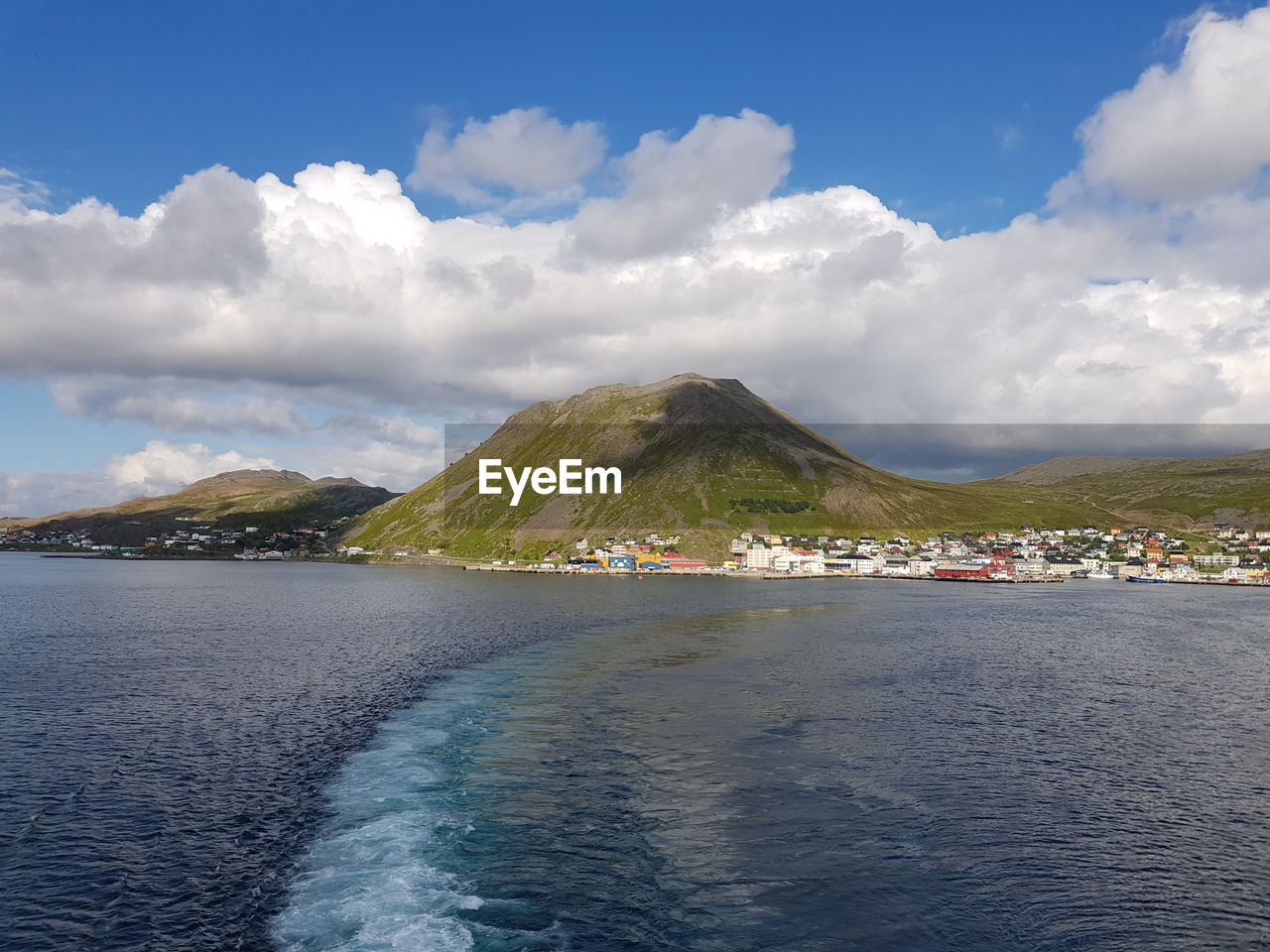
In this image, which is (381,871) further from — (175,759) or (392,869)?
(175,759)

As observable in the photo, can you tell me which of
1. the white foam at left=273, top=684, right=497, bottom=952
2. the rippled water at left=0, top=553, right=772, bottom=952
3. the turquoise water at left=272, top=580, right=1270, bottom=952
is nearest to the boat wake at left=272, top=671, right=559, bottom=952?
the white foam at left=273, top=684, right=497, bottom=952

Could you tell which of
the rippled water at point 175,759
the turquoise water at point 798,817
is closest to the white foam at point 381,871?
the turquoise water at point 798,817

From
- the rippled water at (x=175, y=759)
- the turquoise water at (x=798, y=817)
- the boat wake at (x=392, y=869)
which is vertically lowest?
the turquoise water at (x=798, y=817)

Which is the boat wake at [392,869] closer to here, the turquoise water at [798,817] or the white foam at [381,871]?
the white foam at [381,871]

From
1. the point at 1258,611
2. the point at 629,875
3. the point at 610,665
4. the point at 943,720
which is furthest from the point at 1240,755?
the point at 1258,611

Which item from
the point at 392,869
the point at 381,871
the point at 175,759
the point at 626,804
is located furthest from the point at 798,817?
the point at 175,759

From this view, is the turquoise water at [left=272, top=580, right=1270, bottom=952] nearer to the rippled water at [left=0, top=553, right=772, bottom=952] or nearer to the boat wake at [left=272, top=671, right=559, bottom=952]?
the boat wake at [left=272, top=671, right=559, bottom=952]
